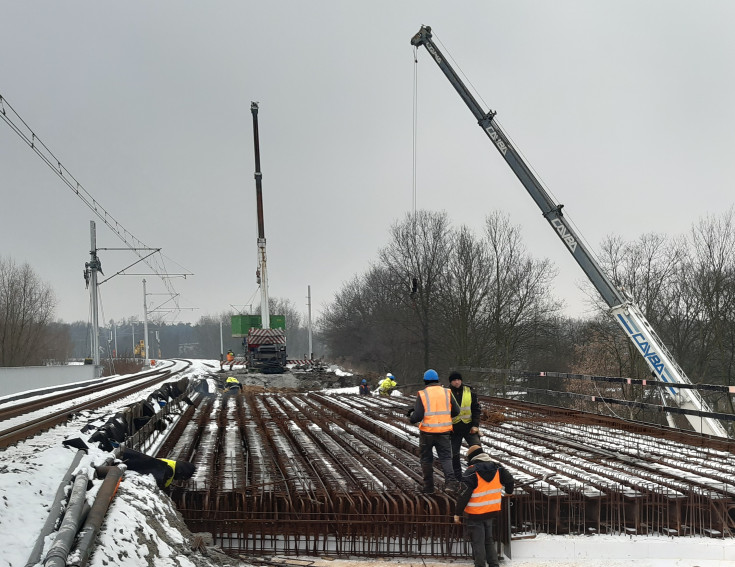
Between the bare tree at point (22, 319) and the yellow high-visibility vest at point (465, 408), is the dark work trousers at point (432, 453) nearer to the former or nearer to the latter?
Answer: the yellow high-visibility vest at point (465, 408)

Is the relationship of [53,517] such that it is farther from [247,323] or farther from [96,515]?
[247,323]

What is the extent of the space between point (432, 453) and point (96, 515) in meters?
4.16

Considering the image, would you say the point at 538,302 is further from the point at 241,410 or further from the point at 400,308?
the point at 241,410

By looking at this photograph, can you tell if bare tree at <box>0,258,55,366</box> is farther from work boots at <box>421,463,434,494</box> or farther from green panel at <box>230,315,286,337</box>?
work boots at <box>421,463,434,494</box>

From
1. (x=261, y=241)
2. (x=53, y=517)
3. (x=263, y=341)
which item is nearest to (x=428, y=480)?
(x=53, y=517)

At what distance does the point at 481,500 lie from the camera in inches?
257

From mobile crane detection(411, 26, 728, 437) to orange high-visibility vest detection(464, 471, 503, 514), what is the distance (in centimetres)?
1001

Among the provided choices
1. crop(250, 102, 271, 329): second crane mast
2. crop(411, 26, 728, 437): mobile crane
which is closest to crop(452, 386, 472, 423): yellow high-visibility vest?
crop(411, 26, 728, 437): mobile crane

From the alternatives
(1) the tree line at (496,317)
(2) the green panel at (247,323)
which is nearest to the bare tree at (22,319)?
(1) the tree line at (496,317)

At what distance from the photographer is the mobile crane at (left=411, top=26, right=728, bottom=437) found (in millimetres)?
15828

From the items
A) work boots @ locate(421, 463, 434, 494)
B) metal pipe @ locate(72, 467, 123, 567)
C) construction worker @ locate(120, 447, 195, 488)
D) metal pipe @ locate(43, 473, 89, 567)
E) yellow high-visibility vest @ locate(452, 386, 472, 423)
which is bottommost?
work boots @ locate(421, 463, 434, 494)

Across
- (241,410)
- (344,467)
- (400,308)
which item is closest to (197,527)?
(344,467)

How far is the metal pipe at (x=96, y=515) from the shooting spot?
4.61 meters

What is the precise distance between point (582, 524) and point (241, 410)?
11444mm
